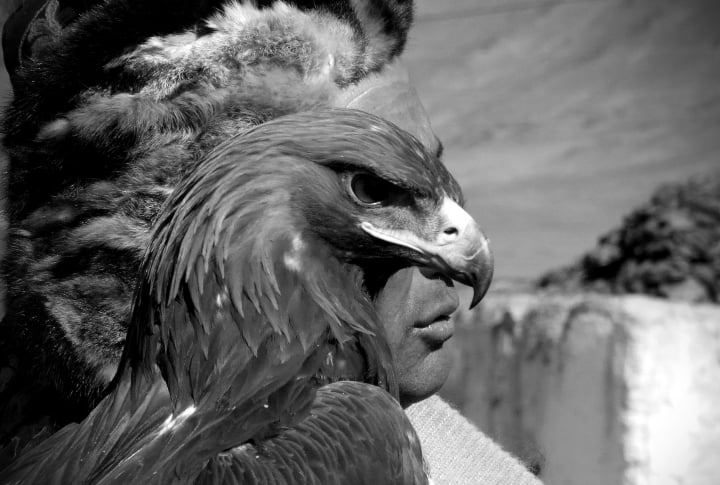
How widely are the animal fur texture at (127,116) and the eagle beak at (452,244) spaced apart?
383 mm

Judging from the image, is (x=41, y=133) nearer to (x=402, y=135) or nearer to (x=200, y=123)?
(x=200, y=123)

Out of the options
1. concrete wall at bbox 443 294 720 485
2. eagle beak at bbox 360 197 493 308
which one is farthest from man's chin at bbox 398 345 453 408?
concrete wall at bbox 443 294 720 485

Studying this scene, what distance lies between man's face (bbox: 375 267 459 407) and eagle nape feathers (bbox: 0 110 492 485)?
278 mm

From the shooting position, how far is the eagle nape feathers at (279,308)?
157 centimetres

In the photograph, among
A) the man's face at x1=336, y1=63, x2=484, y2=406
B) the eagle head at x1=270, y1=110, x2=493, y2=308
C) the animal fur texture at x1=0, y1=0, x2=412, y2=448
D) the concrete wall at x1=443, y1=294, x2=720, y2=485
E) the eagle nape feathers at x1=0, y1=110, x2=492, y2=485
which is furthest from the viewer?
the concrete wall at x1=443, y1=294, x2=720, y2=485

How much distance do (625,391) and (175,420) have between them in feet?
10.9

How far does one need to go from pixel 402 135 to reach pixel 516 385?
3604mm

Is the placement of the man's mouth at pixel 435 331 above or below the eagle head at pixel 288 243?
below

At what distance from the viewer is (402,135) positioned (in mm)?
1744

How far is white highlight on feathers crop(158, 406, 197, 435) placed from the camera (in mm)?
1584

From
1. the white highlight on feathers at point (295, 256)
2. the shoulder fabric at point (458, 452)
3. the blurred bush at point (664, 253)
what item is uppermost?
the white highlight on feathers at point (295, 256)

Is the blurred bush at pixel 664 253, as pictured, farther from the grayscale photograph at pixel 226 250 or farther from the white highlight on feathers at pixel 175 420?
the white highlight on feathers at pixel 175 420

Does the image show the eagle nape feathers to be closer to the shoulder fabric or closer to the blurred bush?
the shoulder fabric

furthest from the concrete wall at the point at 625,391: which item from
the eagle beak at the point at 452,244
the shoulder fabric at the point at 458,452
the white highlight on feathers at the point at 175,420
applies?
the white highlight on feathers at the point at 175,420
